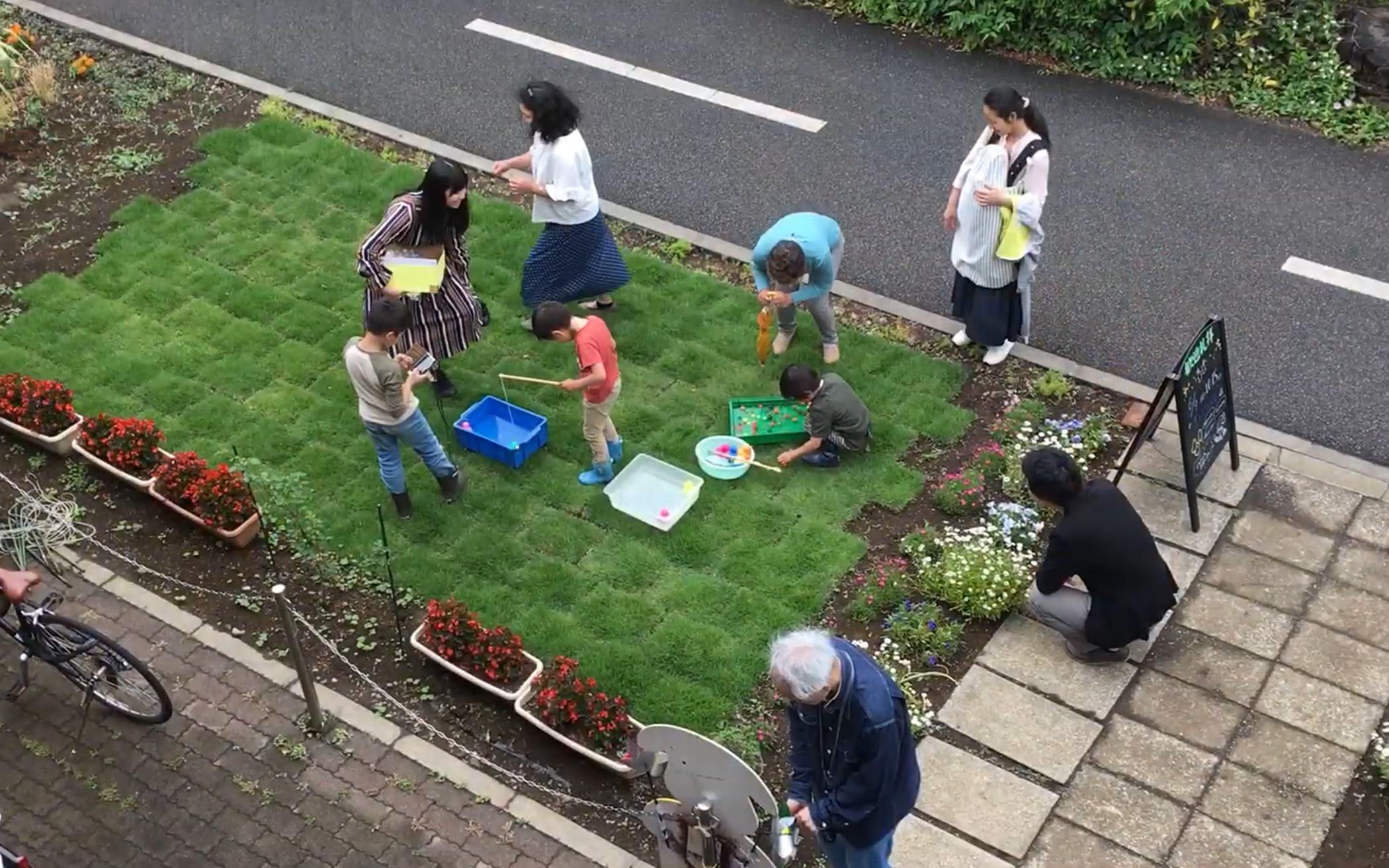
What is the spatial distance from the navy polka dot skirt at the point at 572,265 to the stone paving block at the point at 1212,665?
4399 millimetres

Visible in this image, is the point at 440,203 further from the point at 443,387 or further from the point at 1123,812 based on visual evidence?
the point at 1123,812

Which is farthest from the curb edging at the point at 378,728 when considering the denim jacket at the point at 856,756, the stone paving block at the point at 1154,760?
the stone paving block at the point at 1154,760

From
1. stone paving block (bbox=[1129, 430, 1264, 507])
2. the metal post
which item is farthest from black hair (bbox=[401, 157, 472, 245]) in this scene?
stone paving block (bbox=[1129, 430, 1264, 507])

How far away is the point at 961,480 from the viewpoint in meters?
7.75

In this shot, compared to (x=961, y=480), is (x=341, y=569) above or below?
below

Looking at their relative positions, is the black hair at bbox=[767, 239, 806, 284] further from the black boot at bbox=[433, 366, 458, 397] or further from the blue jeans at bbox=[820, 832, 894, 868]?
the blue jeans at bbox=[820, 832, 894, 868]

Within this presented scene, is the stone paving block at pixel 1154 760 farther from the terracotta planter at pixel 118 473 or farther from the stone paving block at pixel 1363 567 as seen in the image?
the terracotta planter at pixel 118 473

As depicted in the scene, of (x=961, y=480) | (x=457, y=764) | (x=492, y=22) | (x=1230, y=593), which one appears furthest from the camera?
(x=492, y=22)

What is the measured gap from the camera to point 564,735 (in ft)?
20.7

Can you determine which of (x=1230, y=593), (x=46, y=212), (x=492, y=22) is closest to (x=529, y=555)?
(x=1230, y=593)

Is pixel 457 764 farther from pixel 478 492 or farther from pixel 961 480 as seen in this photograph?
pixel 961 480

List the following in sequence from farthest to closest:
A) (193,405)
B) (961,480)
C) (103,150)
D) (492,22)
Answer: (492,22), (103,150), (193,405), (961,480)

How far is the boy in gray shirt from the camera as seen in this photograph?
675 cm

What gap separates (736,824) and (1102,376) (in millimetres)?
5116
